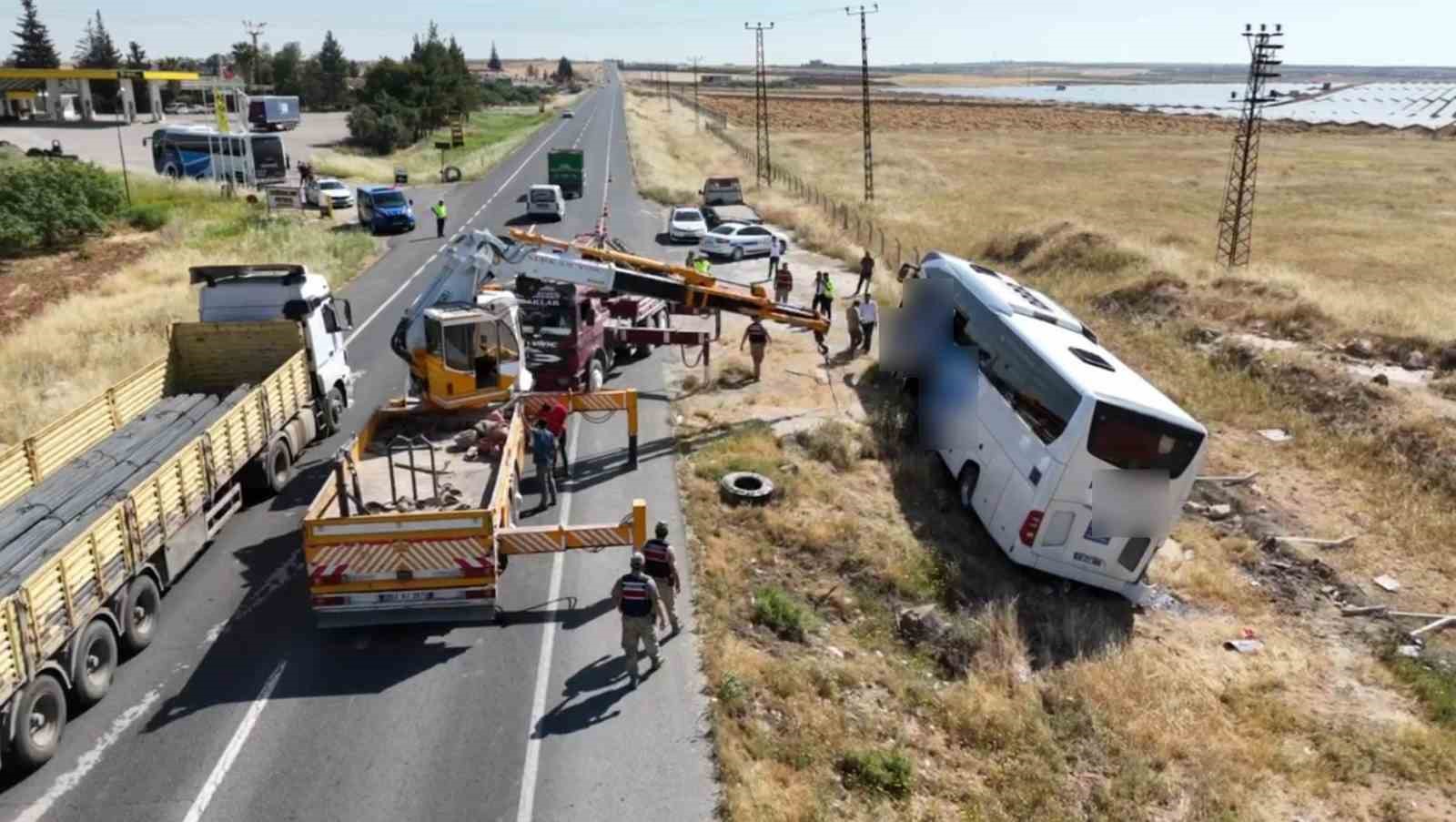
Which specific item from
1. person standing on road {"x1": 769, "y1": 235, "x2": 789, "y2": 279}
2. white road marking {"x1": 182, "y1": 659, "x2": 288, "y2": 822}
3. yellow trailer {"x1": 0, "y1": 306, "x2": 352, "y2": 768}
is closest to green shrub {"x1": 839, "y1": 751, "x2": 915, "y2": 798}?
white road marking {"x1": 182, "y1": 659, "x2": 288, "y2": 822}

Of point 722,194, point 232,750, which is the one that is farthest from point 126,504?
point 722,194

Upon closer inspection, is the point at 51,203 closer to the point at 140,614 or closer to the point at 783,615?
the point at 140,614

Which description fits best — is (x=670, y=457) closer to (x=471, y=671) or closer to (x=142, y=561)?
(x=471, y=671)

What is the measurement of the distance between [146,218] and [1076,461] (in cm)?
3945

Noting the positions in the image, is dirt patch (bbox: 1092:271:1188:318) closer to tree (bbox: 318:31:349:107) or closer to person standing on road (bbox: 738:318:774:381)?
person standing on road (bbox: 738:318:774:381)

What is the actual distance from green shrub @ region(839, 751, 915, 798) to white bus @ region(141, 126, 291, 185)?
4979 centimetres

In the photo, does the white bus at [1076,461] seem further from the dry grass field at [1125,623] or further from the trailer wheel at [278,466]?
the trailer wheel at [278,466]

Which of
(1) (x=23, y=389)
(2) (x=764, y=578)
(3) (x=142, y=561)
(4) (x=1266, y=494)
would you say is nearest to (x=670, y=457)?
(2) (x=764, y=578)

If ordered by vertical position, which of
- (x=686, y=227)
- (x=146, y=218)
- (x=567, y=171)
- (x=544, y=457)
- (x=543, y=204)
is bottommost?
(x=544, y=457)

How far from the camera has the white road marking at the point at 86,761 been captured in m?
9.07

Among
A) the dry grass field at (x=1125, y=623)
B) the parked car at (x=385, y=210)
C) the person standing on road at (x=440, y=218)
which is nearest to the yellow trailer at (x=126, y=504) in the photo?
the dry grass field at (x=1125, y=623)

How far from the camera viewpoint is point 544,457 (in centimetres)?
1506

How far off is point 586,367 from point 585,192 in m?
38.0

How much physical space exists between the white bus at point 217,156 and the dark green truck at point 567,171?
541 inches
